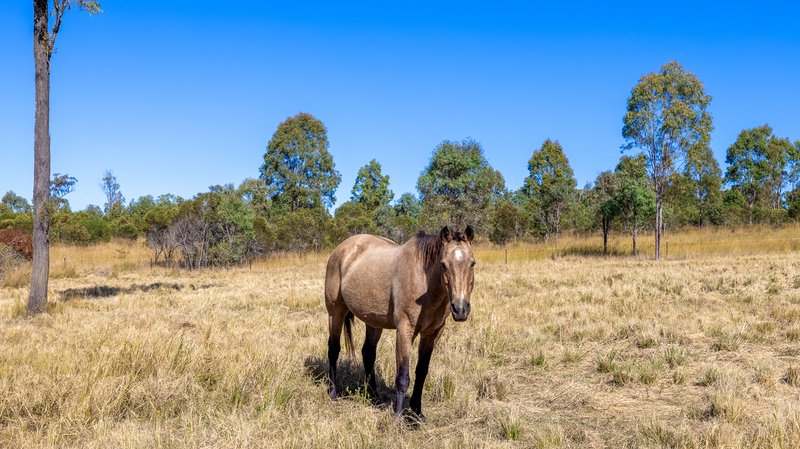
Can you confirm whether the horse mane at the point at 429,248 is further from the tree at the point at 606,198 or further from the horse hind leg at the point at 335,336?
the tree at the point at 606,198

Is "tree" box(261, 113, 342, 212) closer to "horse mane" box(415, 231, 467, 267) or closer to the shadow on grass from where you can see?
the shadow on grass

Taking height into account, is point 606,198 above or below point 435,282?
above

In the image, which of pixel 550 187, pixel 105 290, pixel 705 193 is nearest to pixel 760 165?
pixel 705 193

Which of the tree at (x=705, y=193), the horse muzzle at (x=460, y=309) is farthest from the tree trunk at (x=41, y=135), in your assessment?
the tree at (x=705, y=193)

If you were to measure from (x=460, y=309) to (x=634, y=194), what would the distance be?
2737cm

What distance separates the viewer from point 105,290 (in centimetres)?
1639

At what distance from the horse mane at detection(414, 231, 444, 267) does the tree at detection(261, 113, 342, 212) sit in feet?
140

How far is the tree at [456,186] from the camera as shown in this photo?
31.5 metres

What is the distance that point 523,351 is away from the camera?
8.05 metres

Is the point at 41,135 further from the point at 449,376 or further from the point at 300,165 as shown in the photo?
the point at 300,165

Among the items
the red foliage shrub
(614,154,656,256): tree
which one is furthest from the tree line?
the red foliage shrub

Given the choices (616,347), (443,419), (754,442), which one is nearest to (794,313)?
(616,347)

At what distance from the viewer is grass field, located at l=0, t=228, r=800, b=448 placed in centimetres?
448

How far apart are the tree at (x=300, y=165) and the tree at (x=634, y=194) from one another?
2676cm
